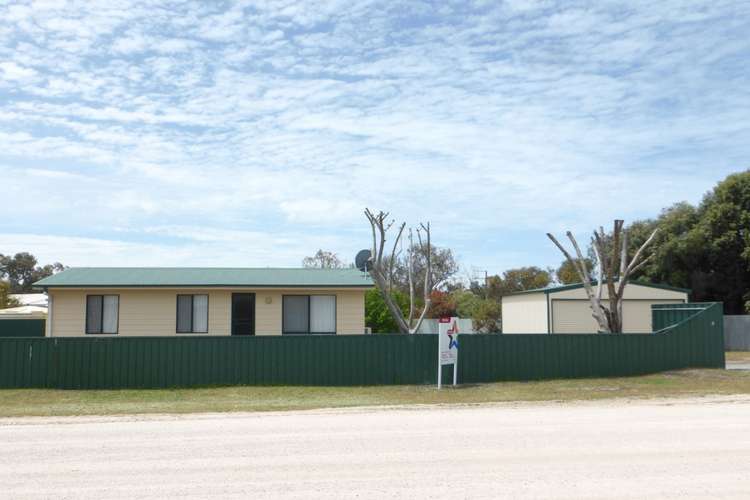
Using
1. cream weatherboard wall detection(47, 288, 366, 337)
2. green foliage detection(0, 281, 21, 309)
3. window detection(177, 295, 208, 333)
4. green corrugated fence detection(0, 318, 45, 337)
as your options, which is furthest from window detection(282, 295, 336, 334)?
green foliage detection(0, 281, 21, 309)

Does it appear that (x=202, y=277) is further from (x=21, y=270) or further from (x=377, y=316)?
(x=21, y=270)

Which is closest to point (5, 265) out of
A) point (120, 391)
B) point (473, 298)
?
point (473, 298)

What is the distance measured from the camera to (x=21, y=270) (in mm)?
95438

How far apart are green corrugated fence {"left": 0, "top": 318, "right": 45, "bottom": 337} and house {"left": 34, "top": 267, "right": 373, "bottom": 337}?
30.6 ft

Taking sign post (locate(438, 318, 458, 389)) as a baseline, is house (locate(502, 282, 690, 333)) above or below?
above

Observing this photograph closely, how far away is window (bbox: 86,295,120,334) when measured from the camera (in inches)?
1024

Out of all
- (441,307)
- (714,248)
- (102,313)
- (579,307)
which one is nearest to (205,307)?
(102,313)

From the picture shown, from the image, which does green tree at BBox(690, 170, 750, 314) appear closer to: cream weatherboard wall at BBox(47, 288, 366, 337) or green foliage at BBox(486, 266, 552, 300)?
green foliage at BBox(486, 266, 552, 300)

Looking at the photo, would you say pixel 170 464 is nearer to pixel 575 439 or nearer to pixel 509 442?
pixel 509 442

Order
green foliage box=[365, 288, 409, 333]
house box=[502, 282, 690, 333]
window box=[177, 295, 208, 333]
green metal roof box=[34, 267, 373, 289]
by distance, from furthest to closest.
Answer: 1. house box=[502, 282, 690, 333]
2. green foliage box=[365, 288, 409, 333]
3. window box=[177, 295, 208, 333]
4. green metal roof box=[34, 267, 373, 289]

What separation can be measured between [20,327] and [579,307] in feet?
85.7

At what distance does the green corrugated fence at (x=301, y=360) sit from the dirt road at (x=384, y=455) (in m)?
4.87

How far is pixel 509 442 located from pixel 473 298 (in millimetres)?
43132

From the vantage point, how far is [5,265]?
3684 inches
